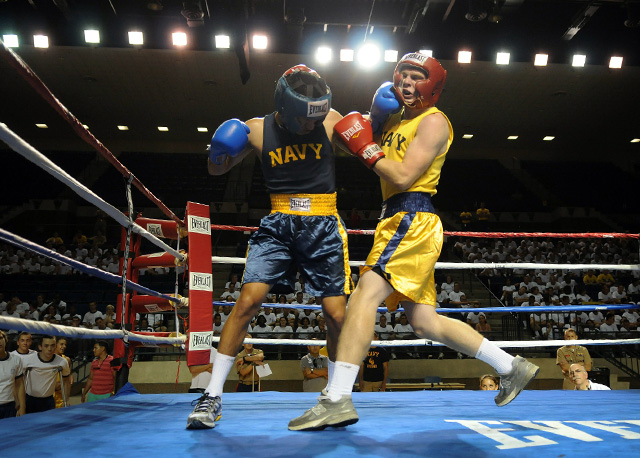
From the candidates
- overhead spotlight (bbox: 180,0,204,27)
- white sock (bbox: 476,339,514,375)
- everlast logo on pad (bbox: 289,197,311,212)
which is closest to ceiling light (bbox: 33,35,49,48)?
overhead spotlight (bbox: 180,0,204,27)

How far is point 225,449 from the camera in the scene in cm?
131

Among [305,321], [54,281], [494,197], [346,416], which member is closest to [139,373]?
[305,321]

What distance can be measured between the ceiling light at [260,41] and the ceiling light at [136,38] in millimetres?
1470

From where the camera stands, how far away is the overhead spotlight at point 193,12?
662cm


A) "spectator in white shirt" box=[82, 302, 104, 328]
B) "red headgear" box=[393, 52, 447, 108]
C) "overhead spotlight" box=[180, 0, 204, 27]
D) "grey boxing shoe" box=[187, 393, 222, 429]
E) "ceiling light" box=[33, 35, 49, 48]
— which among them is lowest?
"grey boxing shoe" box=[187, 393, 222, 429]

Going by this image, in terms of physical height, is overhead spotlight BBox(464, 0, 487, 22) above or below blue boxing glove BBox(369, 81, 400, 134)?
above

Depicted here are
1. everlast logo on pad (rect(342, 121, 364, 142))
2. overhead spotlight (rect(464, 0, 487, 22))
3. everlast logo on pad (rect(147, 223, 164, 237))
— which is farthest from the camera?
overhead spotlight (rect(464, 0, 487, 22))

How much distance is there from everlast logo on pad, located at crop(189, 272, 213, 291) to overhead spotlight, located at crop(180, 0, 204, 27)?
15.8 feet

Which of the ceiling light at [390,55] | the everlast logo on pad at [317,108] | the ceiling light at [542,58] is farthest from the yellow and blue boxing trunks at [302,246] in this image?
the ceiling light at [390,55]

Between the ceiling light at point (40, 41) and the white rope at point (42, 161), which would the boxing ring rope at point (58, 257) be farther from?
the ceiling light at point (40, 41)

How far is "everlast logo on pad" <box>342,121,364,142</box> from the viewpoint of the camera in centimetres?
185

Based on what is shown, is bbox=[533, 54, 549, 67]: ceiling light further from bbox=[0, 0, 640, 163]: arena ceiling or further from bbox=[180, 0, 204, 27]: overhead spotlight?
bbox=[180, 0, 204, 27]: overhead spotlight

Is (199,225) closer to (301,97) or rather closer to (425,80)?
(301,97)

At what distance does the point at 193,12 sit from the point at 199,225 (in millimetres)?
4756
